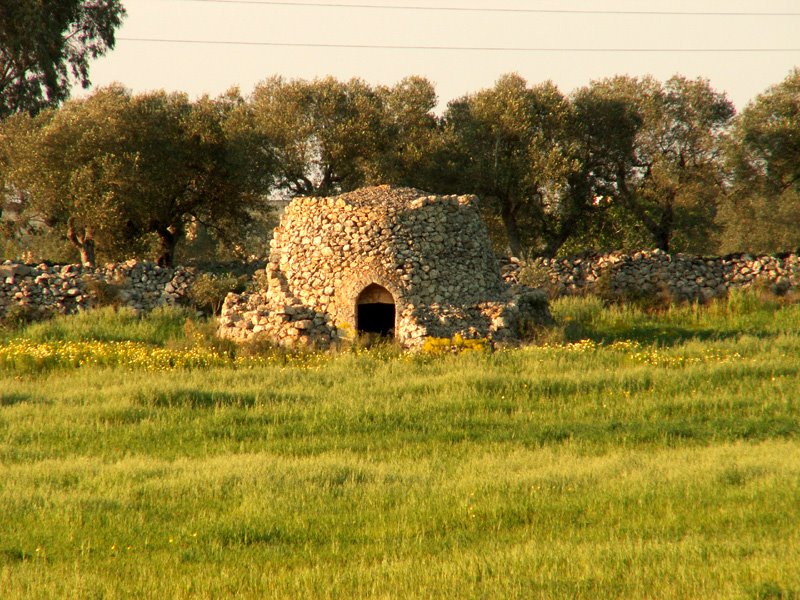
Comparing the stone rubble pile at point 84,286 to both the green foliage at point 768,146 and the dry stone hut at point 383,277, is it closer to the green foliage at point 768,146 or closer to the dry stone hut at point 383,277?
the dry stone hut at point 383,277

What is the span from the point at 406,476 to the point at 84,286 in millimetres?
17961

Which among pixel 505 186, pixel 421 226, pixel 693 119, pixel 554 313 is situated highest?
pixel 693 119

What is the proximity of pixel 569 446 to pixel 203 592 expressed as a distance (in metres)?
5.75

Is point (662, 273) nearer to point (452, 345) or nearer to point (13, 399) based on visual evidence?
point (452, 345)

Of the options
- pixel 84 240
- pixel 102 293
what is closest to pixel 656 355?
pixel 102 293

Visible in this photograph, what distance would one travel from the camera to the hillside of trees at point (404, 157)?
2909cm

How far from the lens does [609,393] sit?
14.5 m

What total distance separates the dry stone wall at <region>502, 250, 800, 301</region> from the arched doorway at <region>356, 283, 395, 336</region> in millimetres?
5739

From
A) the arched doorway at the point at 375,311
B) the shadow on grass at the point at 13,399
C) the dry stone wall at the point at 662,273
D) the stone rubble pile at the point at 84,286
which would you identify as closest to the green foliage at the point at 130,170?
the stone rubble pile at the point at 84,286

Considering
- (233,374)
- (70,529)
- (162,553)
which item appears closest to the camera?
(162,553)

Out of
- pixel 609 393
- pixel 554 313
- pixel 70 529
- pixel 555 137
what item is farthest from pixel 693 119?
pixel 70 529

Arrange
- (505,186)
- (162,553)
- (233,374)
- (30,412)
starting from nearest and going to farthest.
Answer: (162,553) < (30,412) < (233,374) < (505,186)

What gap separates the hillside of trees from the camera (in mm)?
29094

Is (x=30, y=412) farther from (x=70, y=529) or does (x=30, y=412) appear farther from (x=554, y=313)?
(x=554, y=313)
